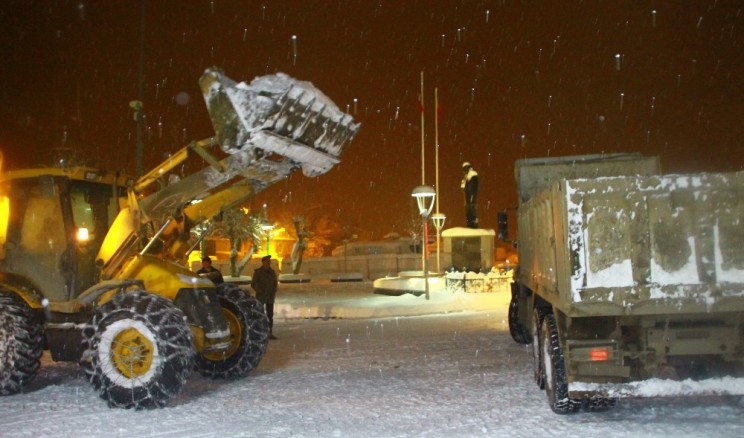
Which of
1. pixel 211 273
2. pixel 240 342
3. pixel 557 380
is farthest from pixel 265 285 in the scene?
pixel 557 380

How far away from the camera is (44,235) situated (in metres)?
8.77

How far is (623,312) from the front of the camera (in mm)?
6152

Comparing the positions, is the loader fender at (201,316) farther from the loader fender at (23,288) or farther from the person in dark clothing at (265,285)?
the person in dark clothing at (265,285)

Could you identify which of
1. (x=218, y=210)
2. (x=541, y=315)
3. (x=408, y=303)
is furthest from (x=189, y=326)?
(x=408, y=303)

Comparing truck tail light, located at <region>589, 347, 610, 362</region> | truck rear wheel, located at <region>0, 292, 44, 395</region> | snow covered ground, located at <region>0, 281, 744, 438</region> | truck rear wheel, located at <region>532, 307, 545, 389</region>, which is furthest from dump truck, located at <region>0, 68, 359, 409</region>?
truck tail light, located at <region>589, 347, 610, 362</region>

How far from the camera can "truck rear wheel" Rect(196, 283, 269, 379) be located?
9430 millimetres

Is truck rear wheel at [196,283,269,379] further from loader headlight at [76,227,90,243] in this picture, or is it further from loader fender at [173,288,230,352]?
loader headlight at [76,227,90,243]

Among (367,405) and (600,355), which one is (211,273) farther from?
(600,355)

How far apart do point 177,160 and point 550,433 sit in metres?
5.03

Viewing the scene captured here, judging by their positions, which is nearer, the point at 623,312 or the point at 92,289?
the point at 623,312

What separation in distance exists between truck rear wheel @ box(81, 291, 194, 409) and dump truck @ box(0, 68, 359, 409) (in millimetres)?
12

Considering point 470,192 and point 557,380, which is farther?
point 470,192

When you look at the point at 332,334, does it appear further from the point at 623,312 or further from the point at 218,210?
the point at 623,312

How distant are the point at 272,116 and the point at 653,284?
3960 millimetres
